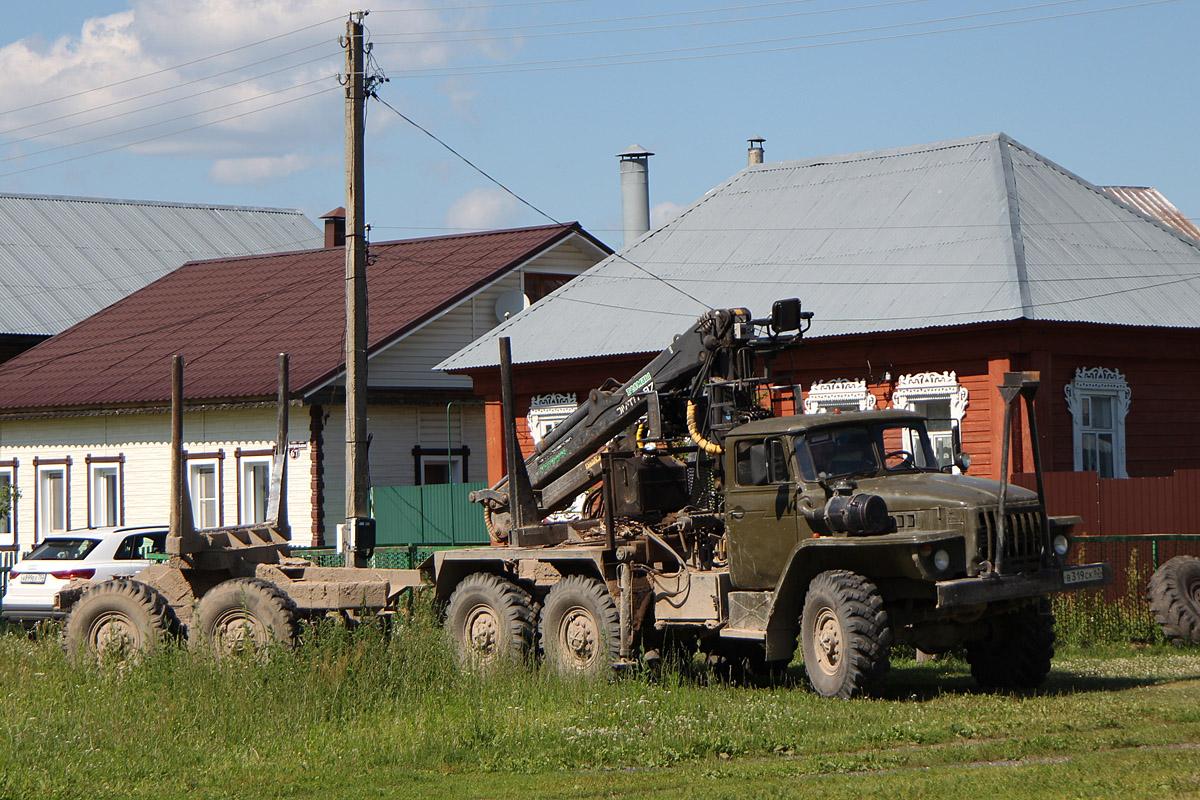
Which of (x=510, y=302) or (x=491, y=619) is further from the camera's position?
(x=510, y=302)

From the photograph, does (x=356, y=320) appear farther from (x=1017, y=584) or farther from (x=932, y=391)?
(x=1017, y=584)

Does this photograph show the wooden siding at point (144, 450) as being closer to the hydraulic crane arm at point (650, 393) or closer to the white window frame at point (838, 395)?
the white window frame at point (838, 395)

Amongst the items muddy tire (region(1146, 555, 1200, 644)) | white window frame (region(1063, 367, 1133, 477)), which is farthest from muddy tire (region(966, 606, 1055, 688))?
white window frame (region(1063, 367, 1133, 477))

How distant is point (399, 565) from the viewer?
68.1 feet

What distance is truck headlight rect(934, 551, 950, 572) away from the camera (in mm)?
11398

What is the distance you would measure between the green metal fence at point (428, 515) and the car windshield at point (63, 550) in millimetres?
7907

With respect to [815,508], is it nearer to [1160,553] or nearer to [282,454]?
[1160,553]

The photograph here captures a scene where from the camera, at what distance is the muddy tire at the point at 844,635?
11.4 meters

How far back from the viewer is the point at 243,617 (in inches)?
545

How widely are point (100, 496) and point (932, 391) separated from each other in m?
19.3

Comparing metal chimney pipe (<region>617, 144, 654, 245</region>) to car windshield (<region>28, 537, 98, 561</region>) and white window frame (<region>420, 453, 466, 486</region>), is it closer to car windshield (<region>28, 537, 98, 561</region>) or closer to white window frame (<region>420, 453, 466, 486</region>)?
white window frame (<region>420, 453, 466, 486</region>)

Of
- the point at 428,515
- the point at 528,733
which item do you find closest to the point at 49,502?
the point at 428,515

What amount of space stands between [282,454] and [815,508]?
764 centimetres

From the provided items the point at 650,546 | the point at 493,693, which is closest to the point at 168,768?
the point at 493,693
